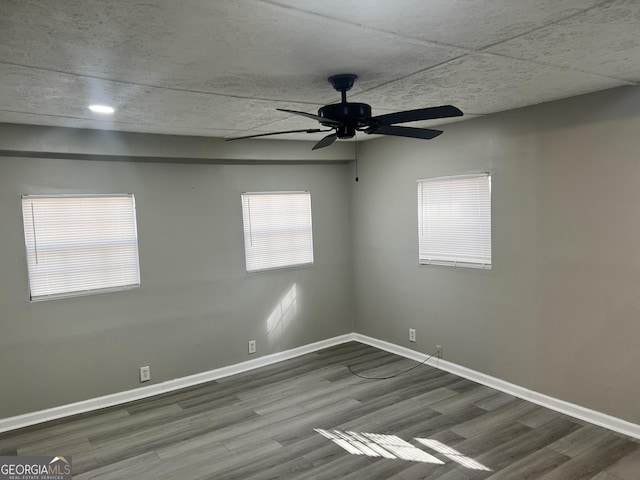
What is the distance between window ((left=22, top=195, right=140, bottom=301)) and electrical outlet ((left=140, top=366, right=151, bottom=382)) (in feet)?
2.75

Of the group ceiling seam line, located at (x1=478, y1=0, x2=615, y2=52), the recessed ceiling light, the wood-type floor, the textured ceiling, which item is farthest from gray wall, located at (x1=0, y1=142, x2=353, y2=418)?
ceiling seam line, located at (x1=478, y1=0, x2=615, y2=52)

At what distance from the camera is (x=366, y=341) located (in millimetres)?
5820

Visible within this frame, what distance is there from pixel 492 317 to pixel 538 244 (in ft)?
2.81

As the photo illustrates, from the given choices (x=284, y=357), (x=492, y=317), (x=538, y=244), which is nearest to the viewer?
(x=538, y=244)

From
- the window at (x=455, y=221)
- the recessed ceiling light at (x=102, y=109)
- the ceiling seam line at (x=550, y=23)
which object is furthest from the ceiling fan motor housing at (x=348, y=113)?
the window at (x=455, y=221)

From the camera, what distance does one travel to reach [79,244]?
13.4ft

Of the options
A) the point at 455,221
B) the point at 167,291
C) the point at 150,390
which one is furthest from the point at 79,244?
the point at 455,221

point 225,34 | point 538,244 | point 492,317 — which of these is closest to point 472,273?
point 492,317

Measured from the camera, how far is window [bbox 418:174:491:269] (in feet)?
14.0

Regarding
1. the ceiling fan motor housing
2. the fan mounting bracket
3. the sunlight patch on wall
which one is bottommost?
the sunlight patch on wall

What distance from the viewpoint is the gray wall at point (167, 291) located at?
383 centimetres

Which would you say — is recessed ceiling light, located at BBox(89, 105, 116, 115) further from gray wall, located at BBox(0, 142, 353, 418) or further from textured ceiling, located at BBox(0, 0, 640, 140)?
gray wall, located at BBox(0, 142, 353, 418)

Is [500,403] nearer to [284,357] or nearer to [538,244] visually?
[538,244]

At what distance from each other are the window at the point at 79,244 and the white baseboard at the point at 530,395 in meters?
3.10
